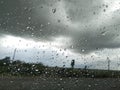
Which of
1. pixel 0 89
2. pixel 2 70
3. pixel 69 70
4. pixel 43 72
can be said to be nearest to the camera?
pixel 0 89

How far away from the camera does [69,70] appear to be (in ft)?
309

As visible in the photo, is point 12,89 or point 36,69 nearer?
point 12,89

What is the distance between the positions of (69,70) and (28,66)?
15.8 meters

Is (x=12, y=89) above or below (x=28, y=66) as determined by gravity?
below

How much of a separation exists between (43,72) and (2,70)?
43.9 ft

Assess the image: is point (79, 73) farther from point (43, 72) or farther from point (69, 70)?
point (43, 72)

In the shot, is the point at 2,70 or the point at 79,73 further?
the point at 79,73

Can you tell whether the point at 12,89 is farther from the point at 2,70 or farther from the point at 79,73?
the point at 79,73

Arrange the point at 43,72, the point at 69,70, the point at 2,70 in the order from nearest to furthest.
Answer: the point at 2,70 < the point at 43,72 < the point at 69,70

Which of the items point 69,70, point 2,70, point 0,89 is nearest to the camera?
point 0,89

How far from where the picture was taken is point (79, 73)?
90.7 m

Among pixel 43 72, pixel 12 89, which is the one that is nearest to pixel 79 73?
pixel 43 72

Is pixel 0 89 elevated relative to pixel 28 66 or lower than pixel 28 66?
lower

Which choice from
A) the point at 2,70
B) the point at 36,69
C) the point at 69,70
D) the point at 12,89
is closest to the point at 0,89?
the point at 12,89
